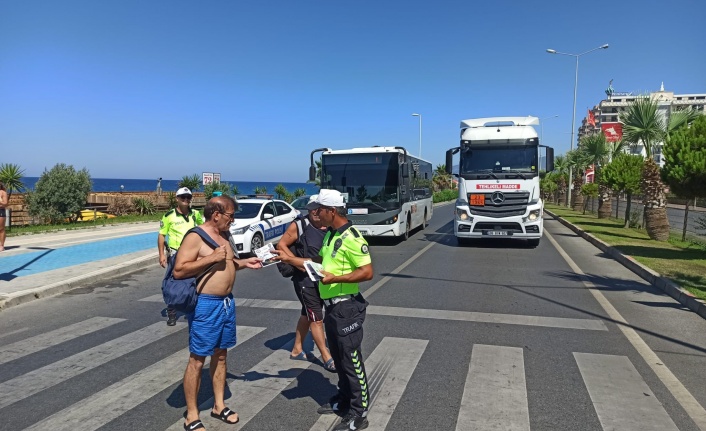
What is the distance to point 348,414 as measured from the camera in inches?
148

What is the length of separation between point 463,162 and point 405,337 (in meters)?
9.58

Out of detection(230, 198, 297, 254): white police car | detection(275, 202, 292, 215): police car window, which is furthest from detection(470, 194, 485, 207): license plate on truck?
detection(275, 202, 292, 215): police car window

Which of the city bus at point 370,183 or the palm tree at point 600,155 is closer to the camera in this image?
the city bus at point 370,183

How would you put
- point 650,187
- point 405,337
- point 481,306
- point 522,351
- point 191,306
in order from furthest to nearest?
1. point 650,187
2. point 481,306
3. point 405,337
4. point 522,351
5. point 191,306

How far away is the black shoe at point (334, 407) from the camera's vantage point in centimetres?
393

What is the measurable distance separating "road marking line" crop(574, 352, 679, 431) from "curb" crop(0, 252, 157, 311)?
8.19 metres

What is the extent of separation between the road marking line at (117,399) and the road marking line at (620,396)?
3.80 metres

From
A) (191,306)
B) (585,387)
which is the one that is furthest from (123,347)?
(585,387)

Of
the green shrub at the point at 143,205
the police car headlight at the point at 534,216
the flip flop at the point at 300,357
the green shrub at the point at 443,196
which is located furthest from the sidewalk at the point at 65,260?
the green shrub at the point at 443,196

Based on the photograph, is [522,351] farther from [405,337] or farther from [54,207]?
[54,207]

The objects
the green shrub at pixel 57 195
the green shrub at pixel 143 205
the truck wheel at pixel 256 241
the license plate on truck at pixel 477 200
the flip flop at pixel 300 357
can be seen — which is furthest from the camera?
the green shrub at pixel 143 205

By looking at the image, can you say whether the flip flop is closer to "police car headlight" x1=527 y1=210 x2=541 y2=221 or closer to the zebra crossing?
the zebra crossing

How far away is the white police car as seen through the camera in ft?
41.8

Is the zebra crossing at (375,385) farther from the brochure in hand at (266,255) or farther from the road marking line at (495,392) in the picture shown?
the brochure in hand at (266,255)
